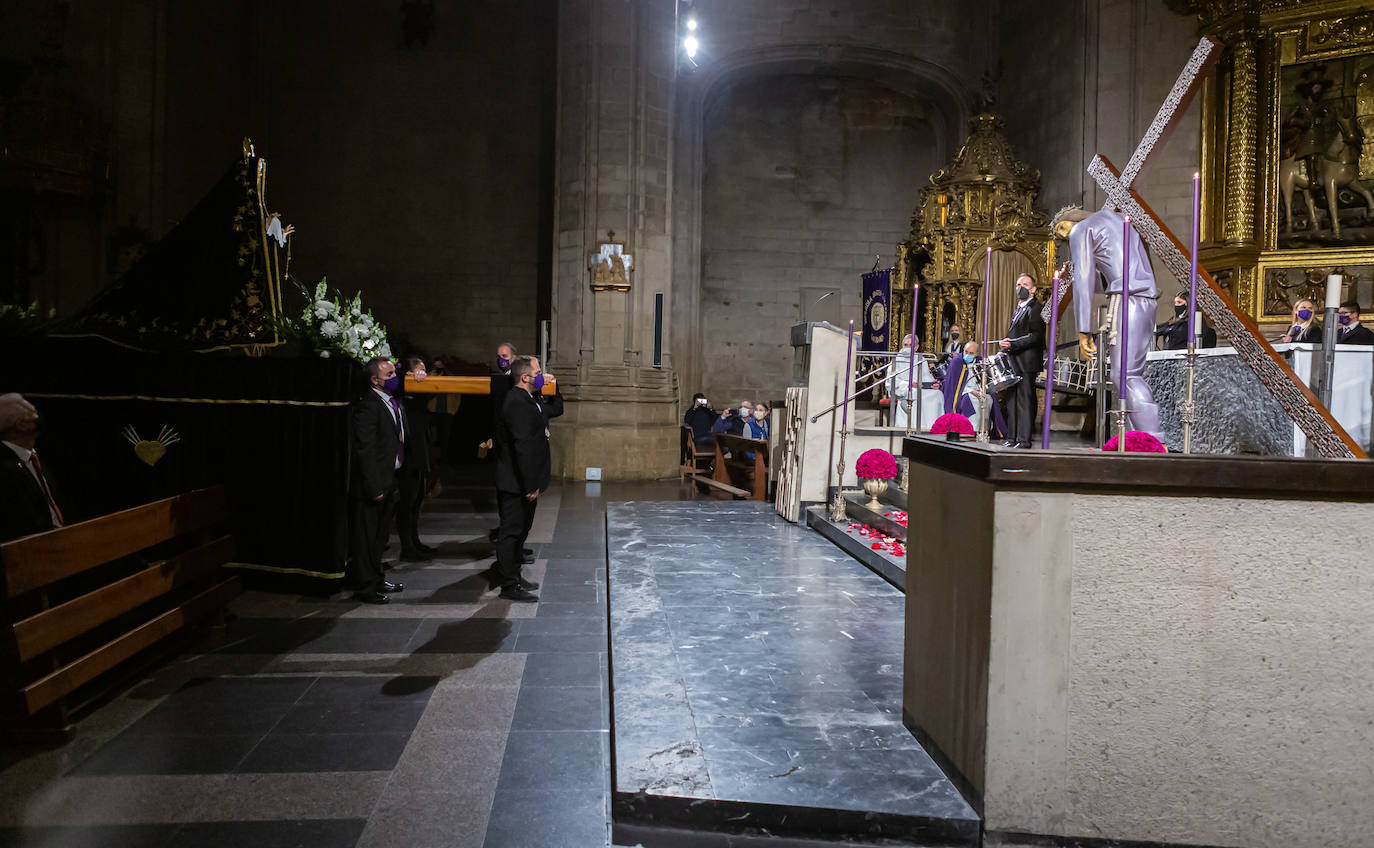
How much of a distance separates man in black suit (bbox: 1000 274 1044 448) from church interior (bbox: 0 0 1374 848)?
4 cm

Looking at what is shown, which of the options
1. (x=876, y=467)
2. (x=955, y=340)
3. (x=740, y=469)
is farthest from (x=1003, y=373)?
(x=955, y=340)

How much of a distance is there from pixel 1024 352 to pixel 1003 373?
0.16 m

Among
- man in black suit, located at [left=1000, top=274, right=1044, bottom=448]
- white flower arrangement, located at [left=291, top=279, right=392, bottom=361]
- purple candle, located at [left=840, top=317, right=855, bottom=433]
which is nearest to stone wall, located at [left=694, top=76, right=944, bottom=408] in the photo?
purple candle, located at [left=840, top=317, right=855, bottom=433]

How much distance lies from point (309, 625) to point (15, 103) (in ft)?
32.3

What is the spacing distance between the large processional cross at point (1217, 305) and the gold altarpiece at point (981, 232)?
398 inches

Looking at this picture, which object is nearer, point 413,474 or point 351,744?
point 351,744

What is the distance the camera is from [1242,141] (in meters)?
10.9

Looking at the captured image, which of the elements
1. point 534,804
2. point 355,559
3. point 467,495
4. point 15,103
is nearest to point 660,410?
point 467,495

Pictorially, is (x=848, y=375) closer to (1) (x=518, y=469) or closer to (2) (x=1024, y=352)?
(2) (x=1024, y=352)

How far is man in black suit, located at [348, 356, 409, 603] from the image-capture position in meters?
→ 5.15

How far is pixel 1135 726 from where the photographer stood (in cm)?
222

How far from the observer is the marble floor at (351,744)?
2.50m

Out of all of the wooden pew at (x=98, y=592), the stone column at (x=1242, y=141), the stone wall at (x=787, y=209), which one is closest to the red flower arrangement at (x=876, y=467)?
the wooden pew at (x=98, y=592)

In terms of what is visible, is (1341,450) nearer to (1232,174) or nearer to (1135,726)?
(1135,726)
